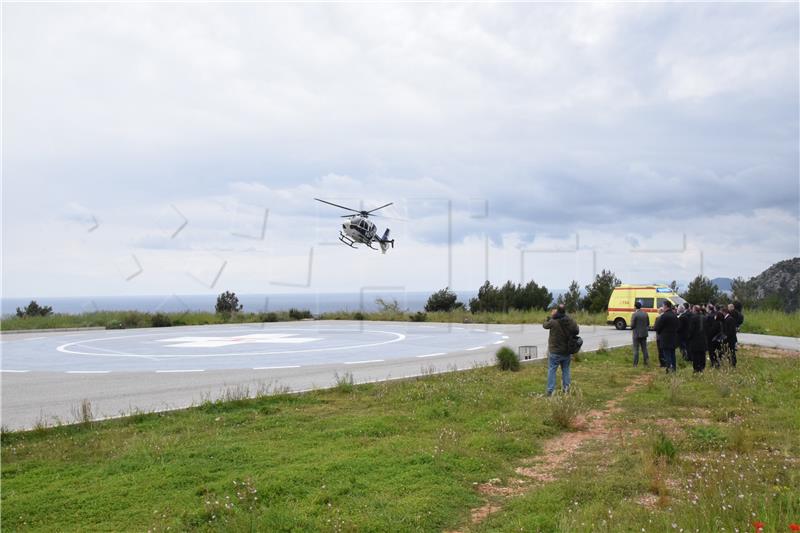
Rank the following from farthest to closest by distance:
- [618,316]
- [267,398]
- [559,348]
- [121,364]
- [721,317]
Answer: [618,316] → [121,364] → [721,317] → [559,348] → [267,398]

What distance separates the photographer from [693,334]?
14930mm

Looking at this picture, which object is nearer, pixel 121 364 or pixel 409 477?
pixel 409 477

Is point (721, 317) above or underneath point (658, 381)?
above

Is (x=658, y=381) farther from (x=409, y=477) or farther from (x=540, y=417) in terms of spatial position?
(x=409, y=477)

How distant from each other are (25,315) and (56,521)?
42759 mm

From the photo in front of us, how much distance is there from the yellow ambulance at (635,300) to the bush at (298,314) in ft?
70.0

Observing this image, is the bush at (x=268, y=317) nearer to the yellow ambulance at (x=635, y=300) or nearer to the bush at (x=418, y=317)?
the bush at (x=418, y=317)

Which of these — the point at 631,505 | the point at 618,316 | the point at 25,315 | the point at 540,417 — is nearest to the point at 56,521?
the point at 631,505

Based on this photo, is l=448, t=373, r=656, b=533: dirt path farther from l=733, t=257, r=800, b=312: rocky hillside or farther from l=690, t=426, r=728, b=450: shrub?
l=733, t=257, r=800, b=312: rocky hillside

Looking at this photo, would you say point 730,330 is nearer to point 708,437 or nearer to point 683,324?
point 683,324

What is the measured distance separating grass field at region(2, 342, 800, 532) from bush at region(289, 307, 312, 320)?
107ft

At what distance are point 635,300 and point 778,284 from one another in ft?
180

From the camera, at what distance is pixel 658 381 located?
13602 mm

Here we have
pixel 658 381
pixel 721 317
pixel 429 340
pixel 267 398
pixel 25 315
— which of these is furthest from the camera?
pixel 25 315
